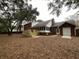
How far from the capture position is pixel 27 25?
1548 inches

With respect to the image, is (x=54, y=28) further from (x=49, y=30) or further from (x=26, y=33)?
(x=26, y=33)

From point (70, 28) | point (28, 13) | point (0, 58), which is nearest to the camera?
point (0, 58)

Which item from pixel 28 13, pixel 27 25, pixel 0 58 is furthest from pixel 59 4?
pixel 27 25

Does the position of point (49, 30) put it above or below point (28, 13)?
below

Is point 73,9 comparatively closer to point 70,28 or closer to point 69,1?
point 69,1

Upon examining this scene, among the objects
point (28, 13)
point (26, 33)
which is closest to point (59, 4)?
point (26, 33)

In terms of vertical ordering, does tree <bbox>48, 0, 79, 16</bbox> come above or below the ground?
above

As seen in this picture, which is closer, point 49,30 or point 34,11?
point 34,11

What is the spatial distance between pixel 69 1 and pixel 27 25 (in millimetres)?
31262

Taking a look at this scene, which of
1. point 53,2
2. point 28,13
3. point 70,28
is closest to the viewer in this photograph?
point 53,2

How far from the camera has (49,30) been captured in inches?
1481

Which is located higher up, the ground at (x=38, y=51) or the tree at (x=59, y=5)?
the tree at (x=59, y=5)

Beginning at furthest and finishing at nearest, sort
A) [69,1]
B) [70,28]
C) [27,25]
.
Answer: [27,25] → [70,28] → [69,1]

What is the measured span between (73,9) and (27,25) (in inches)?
1211
